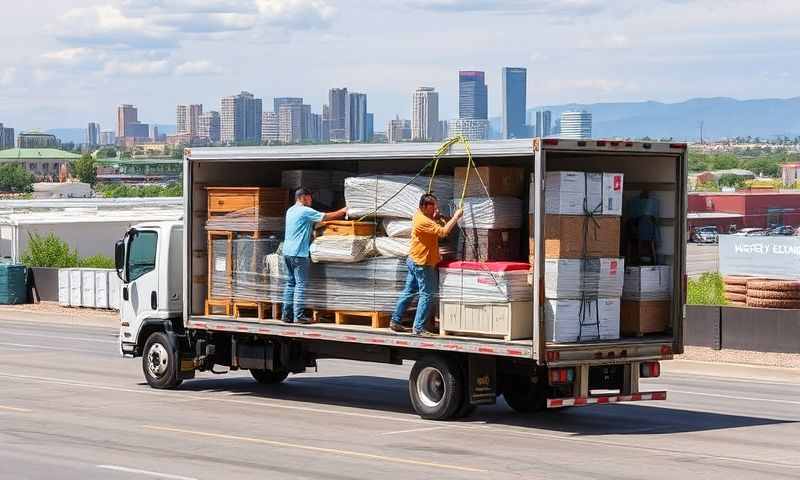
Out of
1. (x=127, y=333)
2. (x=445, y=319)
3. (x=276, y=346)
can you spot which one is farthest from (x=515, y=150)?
(x=127, y=333)

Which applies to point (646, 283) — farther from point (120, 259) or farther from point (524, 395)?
point (120, 259)

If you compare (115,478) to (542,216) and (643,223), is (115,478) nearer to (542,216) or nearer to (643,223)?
(542,216)

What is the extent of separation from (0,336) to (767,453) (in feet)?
72.2

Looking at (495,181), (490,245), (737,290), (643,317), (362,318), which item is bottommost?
(737,290)

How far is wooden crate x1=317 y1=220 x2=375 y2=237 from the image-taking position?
1792cm

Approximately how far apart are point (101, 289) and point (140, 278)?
21.0 meters

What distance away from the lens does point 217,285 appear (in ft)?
64.6

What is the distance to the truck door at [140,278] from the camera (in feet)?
68.1

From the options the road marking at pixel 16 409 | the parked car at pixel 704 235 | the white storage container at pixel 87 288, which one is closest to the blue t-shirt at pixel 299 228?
the road marking at pixel 16 409

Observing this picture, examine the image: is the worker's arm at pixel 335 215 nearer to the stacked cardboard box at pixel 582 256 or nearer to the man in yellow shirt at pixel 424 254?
the man in yellow shirt at pixel 424 254

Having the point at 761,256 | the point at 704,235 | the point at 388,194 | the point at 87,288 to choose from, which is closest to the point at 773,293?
the point at 761,256

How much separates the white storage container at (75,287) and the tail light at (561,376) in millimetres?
28014

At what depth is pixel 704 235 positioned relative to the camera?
114812mm

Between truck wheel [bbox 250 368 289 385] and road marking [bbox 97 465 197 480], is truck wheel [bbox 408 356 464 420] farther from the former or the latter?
road marking [bbox 97 465 197 480]
